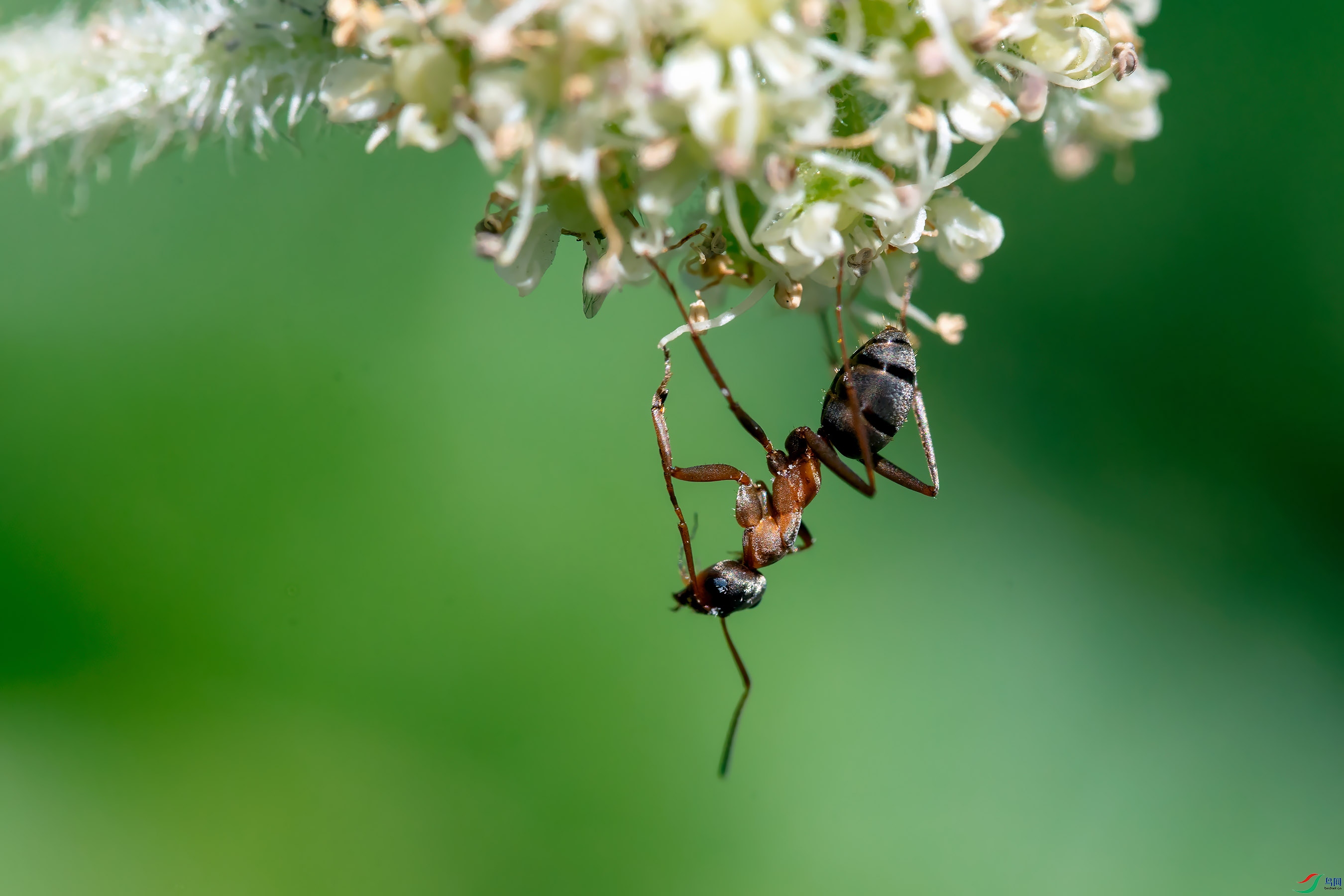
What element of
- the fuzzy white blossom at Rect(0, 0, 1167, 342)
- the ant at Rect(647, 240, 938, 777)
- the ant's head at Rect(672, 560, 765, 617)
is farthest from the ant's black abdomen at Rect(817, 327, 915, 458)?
the ant's head at Rect(672, 560, 765, 617)

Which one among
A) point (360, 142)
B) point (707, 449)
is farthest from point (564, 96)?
point (707, 449)

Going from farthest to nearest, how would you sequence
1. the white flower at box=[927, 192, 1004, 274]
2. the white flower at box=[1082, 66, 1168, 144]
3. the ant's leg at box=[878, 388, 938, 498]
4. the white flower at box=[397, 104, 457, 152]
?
the ant's leg at box=[878, 388, 938, 498] → the white flower at box=[1082, 66, 1168, 144] → the white flower at box=[927, 192, 1004, 274] → the white flower at box=[397, 104, 457, 152]

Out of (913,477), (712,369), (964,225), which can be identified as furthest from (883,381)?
(964,225)

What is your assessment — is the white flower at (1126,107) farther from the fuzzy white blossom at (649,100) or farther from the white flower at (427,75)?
the white flower at (427,75)

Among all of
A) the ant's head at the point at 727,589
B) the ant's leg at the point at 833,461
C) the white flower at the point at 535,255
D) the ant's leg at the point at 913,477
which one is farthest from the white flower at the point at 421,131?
the ant's head at the point at 727,589

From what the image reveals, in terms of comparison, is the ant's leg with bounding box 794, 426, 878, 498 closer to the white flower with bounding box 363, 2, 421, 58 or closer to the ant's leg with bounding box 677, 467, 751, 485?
the ant's leg with bounding box 677, 467, 751, 485

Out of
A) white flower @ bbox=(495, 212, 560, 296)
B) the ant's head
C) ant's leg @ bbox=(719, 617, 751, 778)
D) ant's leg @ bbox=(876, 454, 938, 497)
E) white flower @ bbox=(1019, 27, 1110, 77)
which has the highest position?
white flower @ bbox=(1019, 27, 1110, 77)

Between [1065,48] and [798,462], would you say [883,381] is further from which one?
[1065,48]
